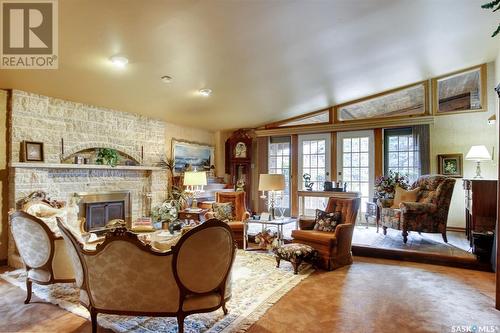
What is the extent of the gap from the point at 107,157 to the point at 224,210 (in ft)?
7.40

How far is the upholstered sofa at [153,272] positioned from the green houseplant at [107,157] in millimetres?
3087

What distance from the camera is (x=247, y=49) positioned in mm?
3857

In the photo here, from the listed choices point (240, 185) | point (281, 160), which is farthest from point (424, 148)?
point (240, 185)

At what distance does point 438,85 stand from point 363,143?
6.34ft

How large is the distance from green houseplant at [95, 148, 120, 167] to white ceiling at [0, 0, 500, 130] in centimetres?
84

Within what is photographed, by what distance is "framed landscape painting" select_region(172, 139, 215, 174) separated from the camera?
22.6 ft

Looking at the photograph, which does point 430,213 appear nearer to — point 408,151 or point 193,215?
point 408,151

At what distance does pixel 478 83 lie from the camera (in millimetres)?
6121

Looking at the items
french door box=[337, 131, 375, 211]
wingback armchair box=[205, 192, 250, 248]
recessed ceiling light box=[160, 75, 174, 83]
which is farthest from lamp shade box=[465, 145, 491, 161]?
recessed ceiling light box=[160, 75, 174, 83]

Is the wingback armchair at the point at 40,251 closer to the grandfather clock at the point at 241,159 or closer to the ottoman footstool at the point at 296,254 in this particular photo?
the ottoman footstool at the point at 296,254

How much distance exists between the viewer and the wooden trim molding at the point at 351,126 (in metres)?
6.33

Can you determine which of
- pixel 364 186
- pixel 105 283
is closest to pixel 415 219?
pixel 364 186

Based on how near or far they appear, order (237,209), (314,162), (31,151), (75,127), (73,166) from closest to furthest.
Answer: (31,151), (73,166), (75,127), (237,209), (314,162)

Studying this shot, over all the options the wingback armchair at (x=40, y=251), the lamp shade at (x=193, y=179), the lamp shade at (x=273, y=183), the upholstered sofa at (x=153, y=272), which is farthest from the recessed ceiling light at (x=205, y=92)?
the upholstered sofa at (x=153, y=272)
